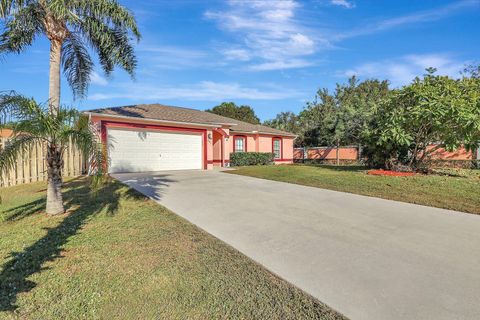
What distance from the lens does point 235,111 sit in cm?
4278

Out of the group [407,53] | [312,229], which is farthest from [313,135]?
[312,229]

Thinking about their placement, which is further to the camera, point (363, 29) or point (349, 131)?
point (349, 131)

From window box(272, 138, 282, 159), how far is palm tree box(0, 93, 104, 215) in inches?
751

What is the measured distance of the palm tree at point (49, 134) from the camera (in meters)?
5.43

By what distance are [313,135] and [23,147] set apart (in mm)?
26505

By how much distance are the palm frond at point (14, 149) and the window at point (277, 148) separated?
Result: 1974 cm

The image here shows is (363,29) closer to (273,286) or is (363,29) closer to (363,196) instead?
(363,196)

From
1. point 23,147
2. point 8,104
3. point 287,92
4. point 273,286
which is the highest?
point 287,92

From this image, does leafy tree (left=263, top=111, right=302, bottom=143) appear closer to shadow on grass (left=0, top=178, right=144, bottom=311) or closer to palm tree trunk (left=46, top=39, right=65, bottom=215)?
shadow on grass (left=0, top=178, right=144, bottom=311)

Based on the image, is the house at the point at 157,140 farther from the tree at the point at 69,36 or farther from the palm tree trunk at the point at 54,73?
the palm tree trunk at the point at 54,73

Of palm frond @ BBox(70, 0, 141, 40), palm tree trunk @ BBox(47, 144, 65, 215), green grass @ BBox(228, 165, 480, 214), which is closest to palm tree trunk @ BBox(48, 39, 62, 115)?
palm frond @ BBox(70, 0, 141, 40)

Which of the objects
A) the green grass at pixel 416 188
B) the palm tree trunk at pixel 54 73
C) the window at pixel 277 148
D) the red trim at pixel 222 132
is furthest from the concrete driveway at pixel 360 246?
the window at pixel 277 148

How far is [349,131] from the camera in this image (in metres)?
22.4

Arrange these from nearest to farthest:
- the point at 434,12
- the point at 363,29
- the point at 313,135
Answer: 1. the point at 434,12
2. the point at 363,29
3. the point at 313,135
